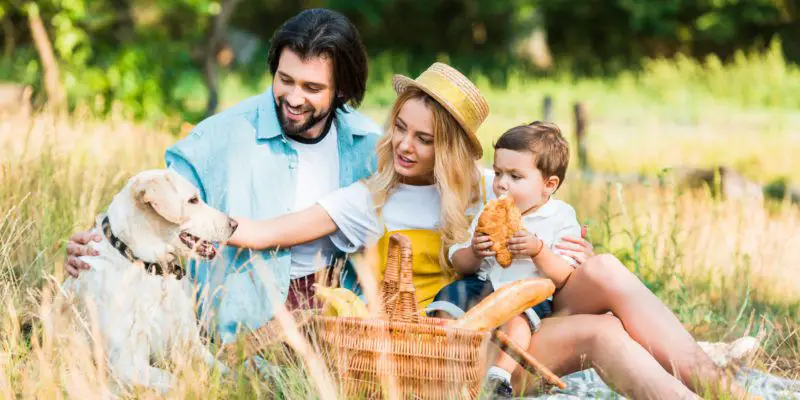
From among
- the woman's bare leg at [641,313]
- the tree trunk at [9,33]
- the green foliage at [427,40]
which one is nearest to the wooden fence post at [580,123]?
the green foliage at [427,40]

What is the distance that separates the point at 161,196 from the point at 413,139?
1.16 metres

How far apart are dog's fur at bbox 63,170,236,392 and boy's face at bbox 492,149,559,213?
1.16 m

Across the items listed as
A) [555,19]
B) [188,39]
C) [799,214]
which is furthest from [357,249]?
[555,19]

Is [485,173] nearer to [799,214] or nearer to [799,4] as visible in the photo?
[799,214]

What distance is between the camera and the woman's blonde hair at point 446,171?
4.20 m

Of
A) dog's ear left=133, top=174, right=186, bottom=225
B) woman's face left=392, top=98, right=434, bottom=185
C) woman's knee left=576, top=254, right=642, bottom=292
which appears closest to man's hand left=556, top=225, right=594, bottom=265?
woman's knee left=576, top=254, right=642, bottom=292

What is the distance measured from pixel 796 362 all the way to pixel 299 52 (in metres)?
2.71

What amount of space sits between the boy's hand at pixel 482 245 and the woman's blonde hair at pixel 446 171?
0.94 ft

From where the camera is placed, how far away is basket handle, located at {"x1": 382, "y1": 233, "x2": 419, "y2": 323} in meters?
3.40

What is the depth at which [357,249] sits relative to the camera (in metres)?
4.41

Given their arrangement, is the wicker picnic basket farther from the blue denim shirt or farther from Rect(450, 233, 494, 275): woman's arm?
the blue denim shirt

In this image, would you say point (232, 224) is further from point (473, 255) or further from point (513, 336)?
point (513, 336)

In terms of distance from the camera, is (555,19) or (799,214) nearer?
(799,214)

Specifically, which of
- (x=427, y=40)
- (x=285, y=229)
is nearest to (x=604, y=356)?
(x=285, y=229)
